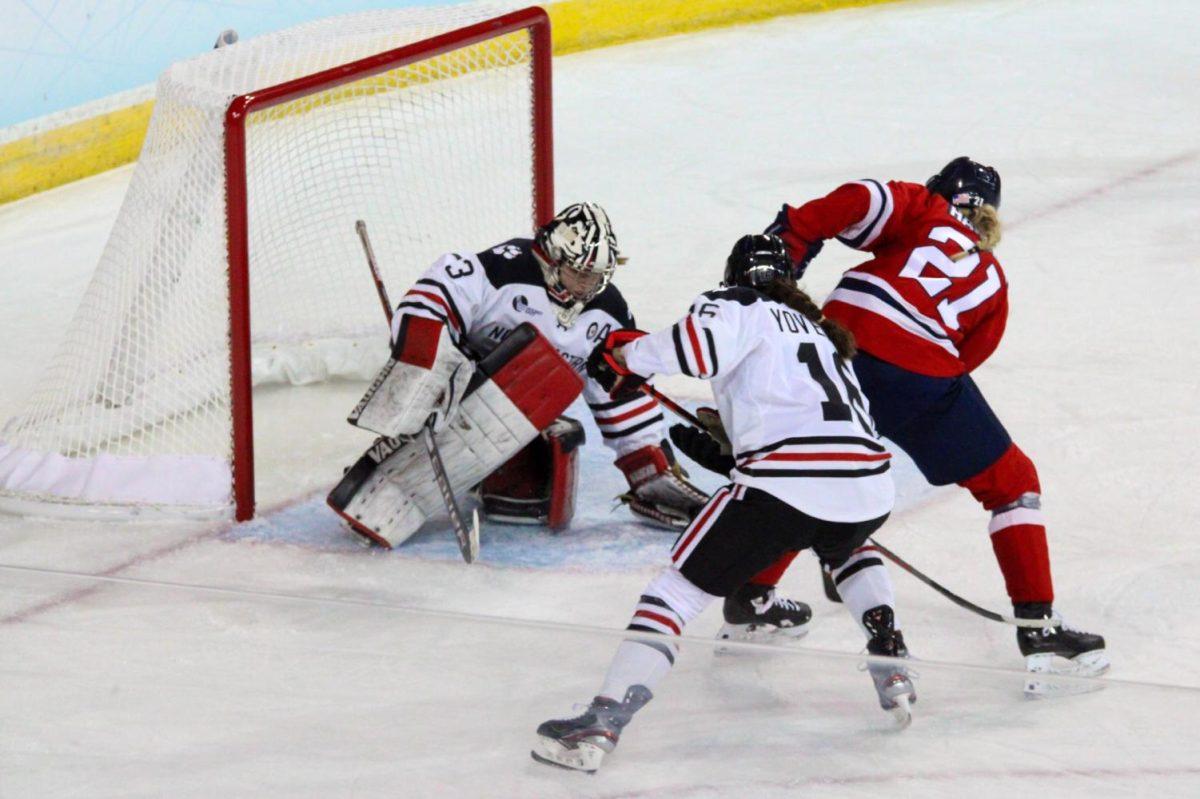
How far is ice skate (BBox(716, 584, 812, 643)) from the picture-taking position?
266cm

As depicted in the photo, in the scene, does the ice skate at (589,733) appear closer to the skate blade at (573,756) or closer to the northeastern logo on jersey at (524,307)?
the skate blade at (573,756)

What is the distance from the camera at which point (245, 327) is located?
306 centimetres

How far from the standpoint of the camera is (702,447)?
2.62 m

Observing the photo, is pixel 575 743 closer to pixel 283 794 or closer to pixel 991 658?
pixel 283 794

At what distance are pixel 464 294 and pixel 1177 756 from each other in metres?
1.41

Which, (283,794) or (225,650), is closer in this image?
(283,794)

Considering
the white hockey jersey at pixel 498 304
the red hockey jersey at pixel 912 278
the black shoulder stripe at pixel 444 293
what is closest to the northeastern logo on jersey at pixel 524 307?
the white hockey jersey at pixel 498 304

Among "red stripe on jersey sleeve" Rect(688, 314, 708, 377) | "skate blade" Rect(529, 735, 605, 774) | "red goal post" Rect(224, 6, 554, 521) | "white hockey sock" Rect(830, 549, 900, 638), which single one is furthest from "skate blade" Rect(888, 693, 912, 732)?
"red goal post" Rect(224, 6, 554, 521)

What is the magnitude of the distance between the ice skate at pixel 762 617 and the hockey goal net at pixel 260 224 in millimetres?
977

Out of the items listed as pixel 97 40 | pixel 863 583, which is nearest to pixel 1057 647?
pixel 863 583

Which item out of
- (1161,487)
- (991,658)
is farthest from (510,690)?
(1161,487)

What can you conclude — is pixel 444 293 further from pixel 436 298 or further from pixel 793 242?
pixel 793 242

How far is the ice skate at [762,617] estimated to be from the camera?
8.73 ft

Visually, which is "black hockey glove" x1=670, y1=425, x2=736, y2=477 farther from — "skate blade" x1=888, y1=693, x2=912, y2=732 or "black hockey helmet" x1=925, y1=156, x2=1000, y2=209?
"black hockey helmet" x1=925, y1=156, x2=1000, y2=209
